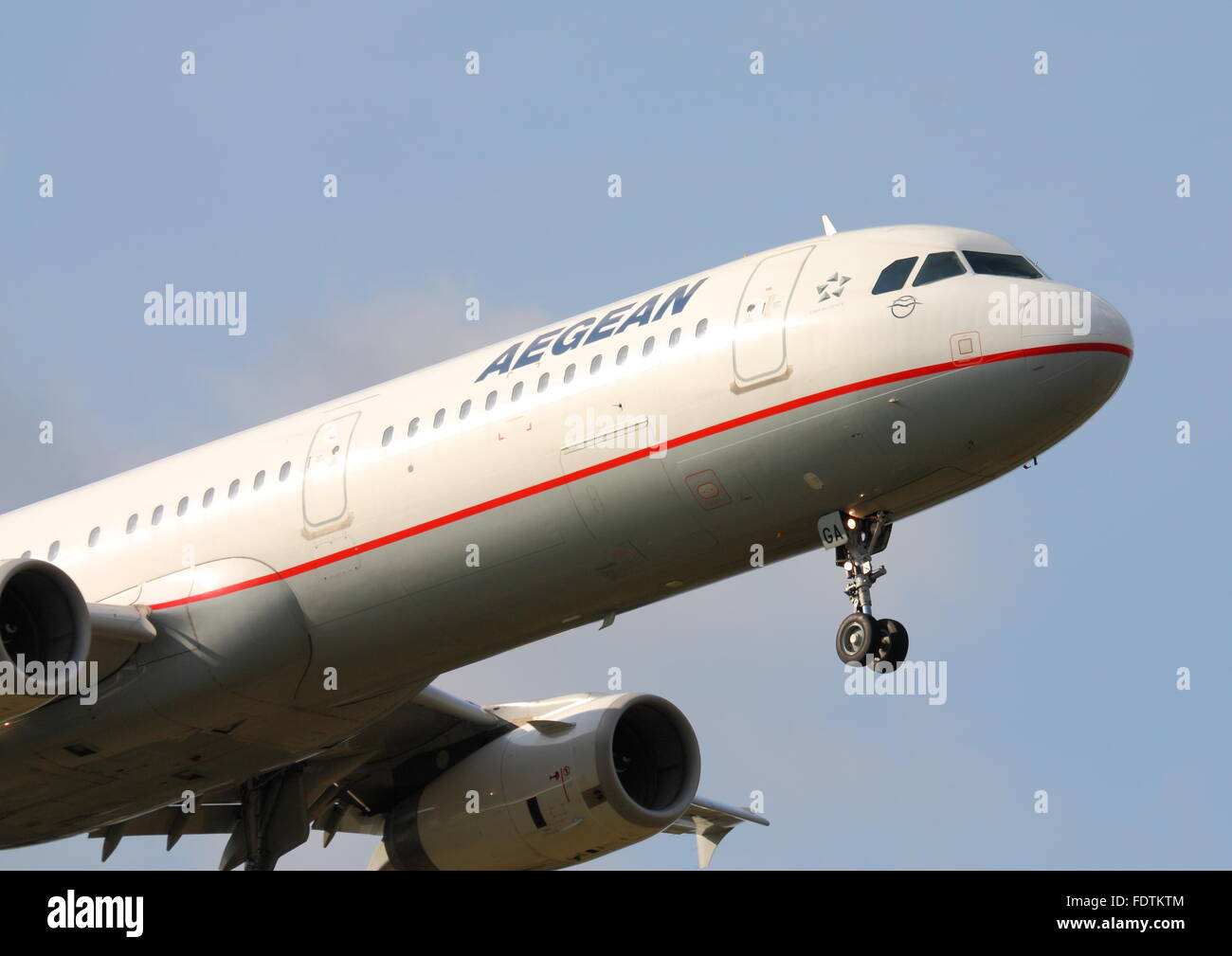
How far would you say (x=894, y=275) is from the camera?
25.2m

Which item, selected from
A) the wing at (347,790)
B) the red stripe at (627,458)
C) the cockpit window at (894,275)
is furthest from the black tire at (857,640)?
the wing at (347,790)

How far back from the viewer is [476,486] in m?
26.2

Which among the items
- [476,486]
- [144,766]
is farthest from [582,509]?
[144,766]

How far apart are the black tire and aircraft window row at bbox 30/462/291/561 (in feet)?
25.0

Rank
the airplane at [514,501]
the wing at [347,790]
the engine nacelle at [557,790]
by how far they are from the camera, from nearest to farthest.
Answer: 1. the airplane at [514,501]
2. the engine nacelle at [557,790]
3. the wing at [347,790]

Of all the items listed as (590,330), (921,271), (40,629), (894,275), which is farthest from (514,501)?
(40,629)

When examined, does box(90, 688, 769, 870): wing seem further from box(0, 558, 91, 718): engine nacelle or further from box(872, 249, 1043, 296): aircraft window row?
box(872, 249, 1043, 296): aircraft window row

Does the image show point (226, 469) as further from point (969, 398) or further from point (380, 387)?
point (969, 398)

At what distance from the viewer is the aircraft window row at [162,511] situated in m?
28.0

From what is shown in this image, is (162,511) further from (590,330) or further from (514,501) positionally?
(590,330)

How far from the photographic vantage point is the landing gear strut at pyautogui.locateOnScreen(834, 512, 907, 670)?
2455 centimetres

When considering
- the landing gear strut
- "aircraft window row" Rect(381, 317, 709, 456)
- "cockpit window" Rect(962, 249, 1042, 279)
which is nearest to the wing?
"aircraft window row" Rect(381, 317, 709, 456)

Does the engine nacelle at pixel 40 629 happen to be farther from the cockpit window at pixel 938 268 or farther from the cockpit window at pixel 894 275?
the cockpit window at pixel 938 268

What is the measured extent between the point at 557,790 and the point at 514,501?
7087mm
